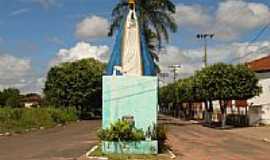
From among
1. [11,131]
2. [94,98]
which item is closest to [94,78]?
[94,98]

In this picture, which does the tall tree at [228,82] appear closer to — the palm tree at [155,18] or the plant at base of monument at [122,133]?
the palm tree at [155,18]

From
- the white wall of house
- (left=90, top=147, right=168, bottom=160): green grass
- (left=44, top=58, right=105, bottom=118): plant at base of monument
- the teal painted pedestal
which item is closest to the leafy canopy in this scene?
(left=44, top=58, right=105, bottom=118): plant at base of monument

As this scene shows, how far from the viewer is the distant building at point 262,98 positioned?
168 feet

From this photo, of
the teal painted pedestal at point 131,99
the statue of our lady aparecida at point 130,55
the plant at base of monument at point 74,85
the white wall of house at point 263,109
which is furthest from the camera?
the plant at base of monument at point 74,85

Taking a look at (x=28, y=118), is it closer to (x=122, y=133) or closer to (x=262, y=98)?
(x=262, y=98)

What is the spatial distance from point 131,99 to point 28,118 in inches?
1063

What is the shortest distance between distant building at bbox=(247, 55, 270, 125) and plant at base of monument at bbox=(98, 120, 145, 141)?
105 feet

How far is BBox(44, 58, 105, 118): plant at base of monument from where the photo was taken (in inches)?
2731

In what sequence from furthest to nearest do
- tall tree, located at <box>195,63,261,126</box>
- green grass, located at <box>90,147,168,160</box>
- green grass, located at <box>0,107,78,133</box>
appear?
tall tree, located at <box>195,63,261,126</box>
green grass, located at <box>0,107,78,133</box>
green grass, located at <box>90,147,168,160</box>

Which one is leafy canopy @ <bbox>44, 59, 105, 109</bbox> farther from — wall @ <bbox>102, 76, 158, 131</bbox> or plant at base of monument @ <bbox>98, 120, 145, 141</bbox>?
plant at base of monument @ <bbox>98, 120, 145, 141</bbox>

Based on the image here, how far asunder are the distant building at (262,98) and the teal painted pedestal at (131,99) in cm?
3111

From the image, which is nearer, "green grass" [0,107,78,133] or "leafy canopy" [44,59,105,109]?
"green grass" [0,107,78,133]

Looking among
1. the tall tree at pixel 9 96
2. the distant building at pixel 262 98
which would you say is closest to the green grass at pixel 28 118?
the distant building at pixel 262 98

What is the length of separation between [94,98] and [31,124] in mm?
24310
